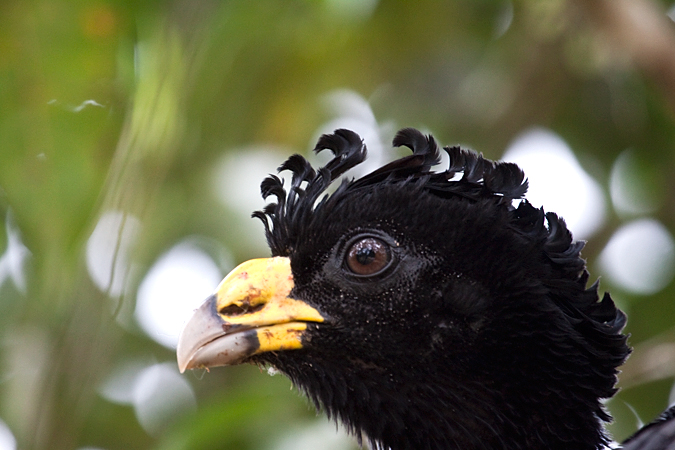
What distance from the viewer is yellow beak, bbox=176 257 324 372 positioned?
3.18 metres

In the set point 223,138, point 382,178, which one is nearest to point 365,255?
point 382,178

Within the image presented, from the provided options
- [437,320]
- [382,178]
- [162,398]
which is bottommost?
[162,398]

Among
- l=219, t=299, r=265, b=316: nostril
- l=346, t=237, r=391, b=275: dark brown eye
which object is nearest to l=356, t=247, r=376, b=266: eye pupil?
l=346, t=237, r=391, b=275: dark brown eye

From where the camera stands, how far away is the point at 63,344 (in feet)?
9.31

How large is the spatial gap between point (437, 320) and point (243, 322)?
0.75m

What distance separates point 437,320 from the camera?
10.5ft

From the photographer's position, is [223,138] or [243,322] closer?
[243,322]

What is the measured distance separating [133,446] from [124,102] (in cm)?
411

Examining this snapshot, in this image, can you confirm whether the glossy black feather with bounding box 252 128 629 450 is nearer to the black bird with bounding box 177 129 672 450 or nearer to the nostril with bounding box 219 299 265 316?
the black bird with bounding box 177 129 672 450

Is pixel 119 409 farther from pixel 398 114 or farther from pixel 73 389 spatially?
pixel 73 389

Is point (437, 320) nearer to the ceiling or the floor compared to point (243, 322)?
nearer to the ceiling

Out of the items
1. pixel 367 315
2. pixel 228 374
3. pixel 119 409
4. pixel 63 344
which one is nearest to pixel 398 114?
pixel 228 374

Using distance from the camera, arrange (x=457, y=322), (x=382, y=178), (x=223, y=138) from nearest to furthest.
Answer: (x=457, y=322), (x=382, y=178), (x=223, y=138)

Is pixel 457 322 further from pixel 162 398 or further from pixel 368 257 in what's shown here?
pixel 162 398
